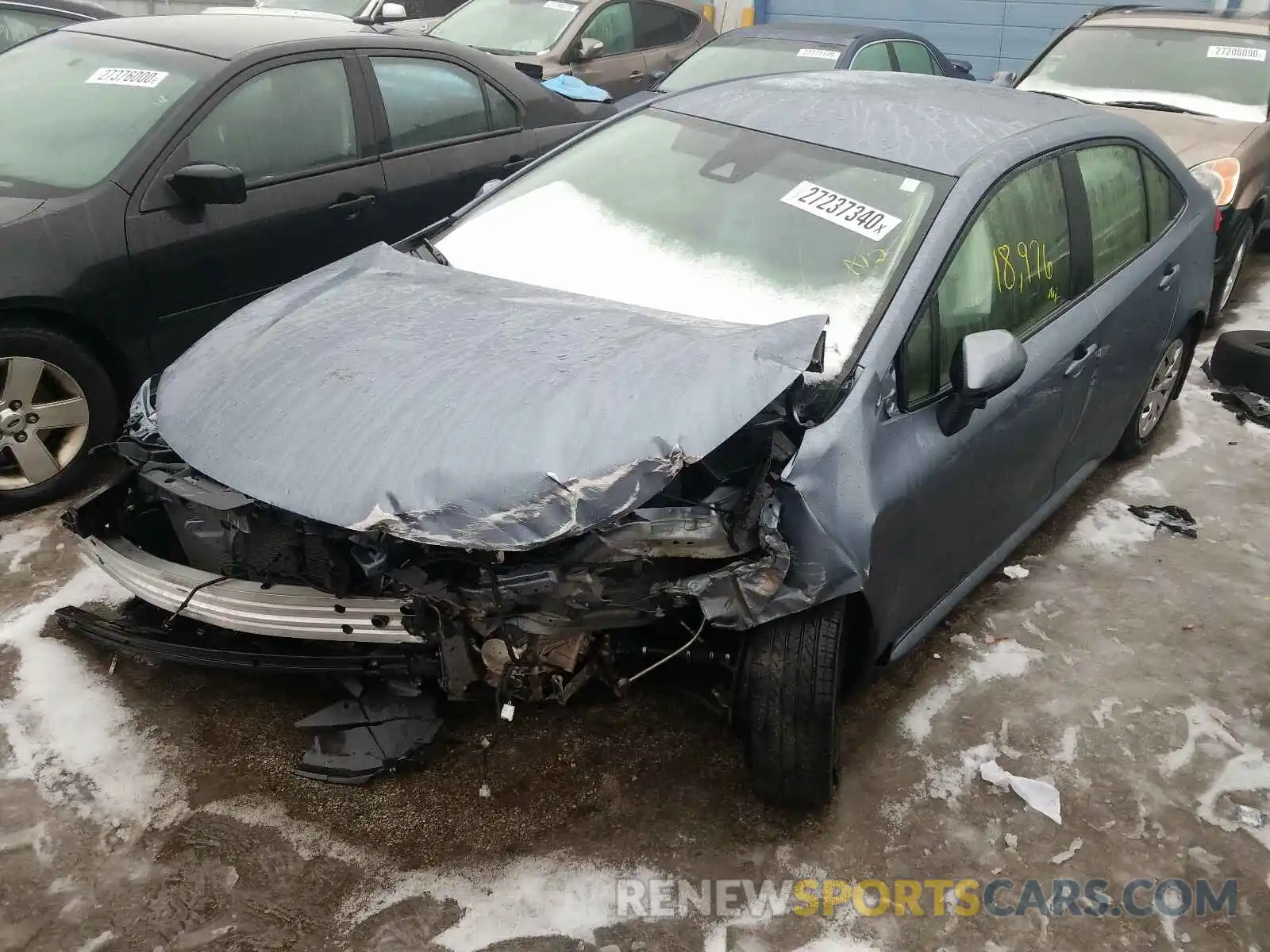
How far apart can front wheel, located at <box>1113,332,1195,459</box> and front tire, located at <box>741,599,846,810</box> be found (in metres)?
2.56

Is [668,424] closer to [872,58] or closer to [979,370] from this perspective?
[979,370]

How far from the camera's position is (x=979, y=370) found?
2.57 metres

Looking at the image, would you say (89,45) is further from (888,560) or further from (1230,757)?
(1230,757)

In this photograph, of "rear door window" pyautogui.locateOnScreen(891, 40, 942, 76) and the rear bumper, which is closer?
the rear bumper

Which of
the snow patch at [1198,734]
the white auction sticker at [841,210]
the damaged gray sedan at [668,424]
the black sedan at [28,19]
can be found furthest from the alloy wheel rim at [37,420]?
the black sedan at [28,19]

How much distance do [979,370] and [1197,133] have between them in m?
4.72

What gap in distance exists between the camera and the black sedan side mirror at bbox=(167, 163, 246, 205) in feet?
12.4

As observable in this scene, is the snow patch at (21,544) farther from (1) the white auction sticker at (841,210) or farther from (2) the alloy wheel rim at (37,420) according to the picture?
(1) the white auction sticker at (841,210)

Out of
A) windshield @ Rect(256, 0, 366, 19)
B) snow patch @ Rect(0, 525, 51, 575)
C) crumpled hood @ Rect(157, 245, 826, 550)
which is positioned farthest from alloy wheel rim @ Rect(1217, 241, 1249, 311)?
windshield @ Rect(256, 0, 366, 19)

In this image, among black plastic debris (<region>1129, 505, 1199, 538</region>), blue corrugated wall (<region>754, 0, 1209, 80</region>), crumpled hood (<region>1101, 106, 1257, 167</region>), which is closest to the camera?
black plastic debris (<region>1129, 505, 1199, 538</region>)

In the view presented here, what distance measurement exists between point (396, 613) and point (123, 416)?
2.18 meters

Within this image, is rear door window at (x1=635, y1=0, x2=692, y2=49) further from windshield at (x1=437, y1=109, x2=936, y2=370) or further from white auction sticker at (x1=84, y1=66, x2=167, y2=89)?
windshield at (x1=437, y1=109, x2=936, y2=370)

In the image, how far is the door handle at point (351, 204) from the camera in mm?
4395

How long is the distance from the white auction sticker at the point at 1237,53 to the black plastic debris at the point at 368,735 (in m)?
6.80
